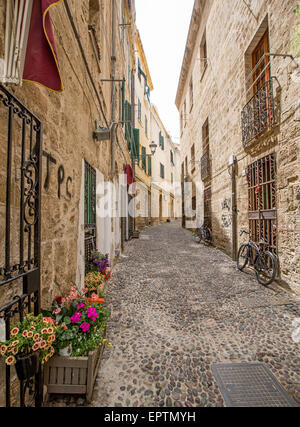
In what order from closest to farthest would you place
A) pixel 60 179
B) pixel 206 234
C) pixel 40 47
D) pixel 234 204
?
pixel 40 47, pixel 60 179, pixel 234 204, pixel 206 234

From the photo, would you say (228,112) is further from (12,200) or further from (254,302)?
(12,200)

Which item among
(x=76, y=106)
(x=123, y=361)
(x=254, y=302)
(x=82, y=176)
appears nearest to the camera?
(x=123, y=361)

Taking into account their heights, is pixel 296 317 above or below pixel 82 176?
below

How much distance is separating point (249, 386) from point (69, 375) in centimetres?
146

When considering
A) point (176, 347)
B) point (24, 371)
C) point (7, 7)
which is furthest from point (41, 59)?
point (176, 347)

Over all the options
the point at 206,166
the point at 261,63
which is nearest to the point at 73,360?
the point at 261,63

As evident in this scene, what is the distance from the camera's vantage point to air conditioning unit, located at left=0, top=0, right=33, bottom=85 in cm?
134

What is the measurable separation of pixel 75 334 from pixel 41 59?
6.71 feet

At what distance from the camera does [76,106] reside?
2.81m

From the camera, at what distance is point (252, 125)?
16.4ft

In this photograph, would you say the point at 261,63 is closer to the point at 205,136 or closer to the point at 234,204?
the point at 234,204

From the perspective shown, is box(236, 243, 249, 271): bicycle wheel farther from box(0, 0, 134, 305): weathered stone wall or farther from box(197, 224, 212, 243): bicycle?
box(0, 0, 134, 305): weathered stone wall

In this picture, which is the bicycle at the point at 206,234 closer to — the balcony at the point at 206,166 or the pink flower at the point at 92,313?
the balcony at the point at 206,166

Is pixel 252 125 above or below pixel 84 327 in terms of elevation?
above
